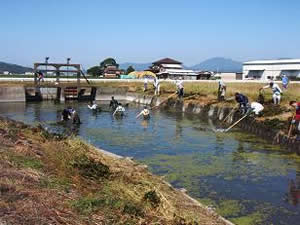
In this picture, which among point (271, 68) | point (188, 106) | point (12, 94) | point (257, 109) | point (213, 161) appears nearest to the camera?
point (213, 161)

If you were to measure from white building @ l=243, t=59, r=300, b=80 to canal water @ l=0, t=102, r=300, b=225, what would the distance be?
41.6m

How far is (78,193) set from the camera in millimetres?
6418

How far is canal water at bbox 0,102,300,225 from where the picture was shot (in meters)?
8.65

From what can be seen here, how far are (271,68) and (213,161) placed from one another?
53570mm

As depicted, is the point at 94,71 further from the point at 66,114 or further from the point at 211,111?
the point at 66,114

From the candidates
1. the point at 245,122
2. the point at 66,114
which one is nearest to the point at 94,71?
the point at 66,114

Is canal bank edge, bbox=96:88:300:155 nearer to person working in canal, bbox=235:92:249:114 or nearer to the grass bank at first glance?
person working in canal, bbox=235:92:249:114

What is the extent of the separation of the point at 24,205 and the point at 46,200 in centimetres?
39

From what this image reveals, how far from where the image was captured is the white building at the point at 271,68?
60.0m

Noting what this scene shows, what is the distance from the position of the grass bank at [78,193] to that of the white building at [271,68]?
170ft

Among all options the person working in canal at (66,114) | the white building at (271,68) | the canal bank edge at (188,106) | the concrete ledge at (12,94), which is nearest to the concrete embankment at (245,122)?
the canal bank edge at (188,106)

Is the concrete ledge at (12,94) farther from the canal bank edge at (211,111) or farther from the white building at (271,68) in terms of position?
the white building at (271,68)

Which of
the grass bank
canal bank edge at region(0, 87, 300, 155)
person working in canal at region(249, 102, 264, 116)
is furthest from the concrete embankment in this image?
the grass bank

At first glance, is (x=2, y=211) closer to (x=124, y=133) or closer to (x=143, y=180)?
(x=143, y=180)
